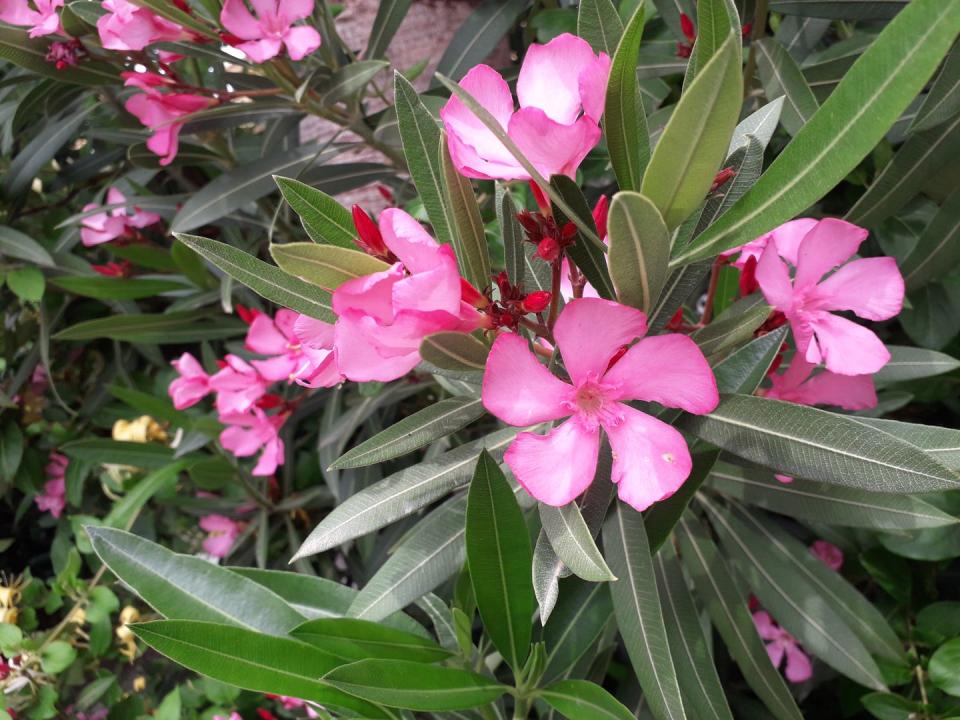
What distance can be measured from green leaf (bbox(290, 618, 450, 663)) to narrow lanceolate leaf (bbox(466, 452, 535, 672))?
9 centimetres

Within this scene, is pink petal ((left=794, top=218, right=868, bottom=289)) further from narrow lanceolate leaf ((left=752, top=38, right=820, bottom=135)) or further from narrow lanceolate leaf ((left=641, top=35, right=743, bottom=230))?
narrow lanceolate leaf ((left=752, top=38, right=820, bottom=135))

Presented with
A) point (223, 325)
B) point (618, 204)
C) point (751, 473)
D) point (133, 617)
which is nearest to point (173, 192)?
point (223, 325)

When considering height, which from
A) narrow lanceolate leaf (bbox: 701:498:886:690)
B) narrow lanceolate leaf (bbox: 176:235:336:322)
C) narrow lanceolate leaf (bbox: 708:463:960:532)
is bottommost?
narrow lanceolate leaf (bbox: 701:498:886:690)

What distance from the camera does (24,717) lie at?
124 cm

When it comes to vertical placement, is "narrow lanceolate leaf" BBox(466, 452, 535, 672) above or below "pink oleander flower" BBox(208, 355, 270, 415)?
above

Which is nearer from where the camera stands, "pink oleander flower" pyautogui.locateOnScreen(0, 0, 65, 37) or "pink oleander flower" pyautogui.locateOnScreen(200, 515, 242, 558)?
"pink oleander flower" pyautogui.locateOnScreen(0, 0, 65, 37)

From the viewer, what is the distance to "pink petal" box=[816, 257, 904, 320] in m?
0.70

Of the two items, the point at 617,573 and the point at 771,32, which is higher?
the point at 771,32

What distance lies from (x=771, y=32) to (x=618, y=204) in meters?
1.27

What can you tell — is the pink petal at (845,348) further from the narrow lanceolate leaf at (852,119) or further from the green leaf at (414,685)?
the green leaf at (414,685)

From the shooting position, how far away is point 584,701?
785mm

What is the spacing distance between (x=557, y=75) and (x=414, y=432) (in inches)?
13.9

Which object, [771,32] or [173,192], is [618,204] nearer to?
[771,32]

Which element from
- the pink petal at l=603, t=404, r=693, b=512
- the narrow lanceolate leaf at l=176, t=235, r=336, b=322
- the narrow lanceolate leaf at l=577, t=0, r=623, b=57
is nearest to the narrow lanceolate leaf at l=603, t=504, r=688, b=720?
the pink petal at l=603, t=404, r=693, b=512
